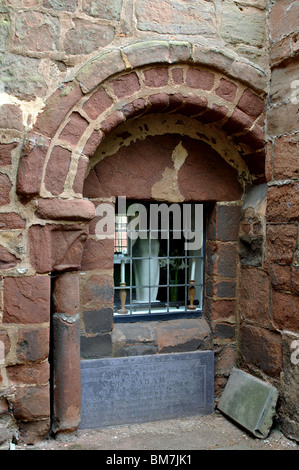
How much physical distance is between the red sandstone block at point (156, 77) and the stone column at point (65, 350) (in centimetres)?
129

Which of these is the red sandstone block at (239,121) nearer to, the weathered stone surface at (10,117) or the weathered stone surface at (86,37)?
the weathered stone surface at (86,37)

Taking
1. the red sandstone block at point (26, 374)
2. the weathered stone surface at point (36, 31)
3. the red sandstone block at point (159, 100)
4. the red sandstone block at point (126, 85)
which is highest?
the weathered stone surface at point (36, 31)

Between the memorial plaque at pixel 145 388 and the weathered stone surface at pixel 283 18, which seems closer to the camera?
the weathered stone surface at pixel 283 18

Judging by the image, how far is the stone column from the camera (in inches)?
107

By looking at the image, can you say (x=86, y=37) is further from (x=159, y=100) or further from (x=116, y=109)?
(x=159, y=100)

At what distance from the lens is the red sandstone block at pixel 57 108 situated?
2.58 meters

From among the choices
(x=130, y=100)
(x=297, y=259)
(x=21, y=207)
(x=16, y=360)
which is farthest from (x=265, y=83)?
(x=16, y=360)

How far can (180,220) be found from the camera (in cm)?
350

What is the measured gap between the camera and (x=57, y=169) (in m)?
2.61

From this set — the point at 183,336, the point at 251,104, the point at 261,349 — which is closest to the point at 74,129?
the point at 251,104

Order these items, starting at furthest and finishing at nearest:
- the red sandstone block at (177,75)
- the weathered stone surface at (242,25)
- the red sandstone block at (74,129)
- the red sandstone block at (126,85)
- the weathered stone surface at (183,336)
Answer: the weathered stone surface at (183,336), the weathered stone surface at (242,25), the red sandstone block at (177,75), the red sandstone block at (126,85), the red sandstone block at (74,129)

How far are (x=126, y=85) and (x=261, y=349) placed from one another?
200 centimetres

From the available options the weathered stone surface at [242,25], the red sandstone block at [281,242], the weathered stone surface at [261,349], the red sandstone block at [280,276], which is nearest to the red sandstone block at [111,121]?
the weathered stone surface at [242,25]

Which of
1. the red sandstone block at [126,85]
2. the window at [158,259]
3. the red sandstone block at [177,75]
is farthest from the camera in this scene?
the window at [158,259]
